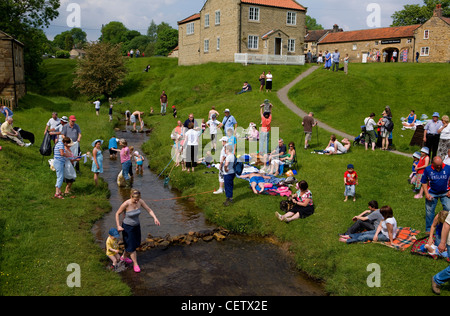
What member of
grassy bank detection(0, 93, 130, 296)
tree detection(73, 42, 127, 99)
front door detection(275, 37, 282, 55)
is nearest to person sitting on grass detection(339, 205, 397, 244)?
grassy bank detection(0, 93, 130, 296)

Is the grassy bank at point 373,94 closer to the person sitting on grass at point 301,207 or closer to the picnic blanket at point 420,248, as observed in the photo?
the person sitting on grass at point 301,207

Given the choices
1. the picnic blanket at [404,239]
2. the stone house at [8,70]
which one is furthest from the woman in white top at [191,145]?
the stone house at [8,70]

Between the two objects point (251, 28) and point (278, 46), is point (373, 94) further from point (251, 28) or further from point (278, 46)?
point (251, 28)

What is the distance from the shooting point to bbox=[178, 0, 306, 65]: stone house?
146ft

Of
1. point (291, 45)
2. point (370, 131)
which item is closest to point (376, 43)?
point (291, 45)

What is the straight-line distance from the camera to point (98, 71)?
44.3 meters

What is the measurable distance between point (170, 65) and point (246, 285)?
51.3m

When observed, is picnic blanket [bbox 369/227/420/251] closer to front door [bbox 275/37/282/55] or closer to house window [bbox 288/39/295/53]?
front door [bbox 275/37/282/55]

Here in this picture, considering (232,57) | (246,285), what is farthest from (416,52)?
(246,285)

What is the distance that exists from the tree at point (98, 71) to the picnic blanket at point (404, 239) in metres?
40.5

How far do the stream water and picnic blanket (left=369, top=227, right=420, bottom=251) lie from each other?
243 cm
